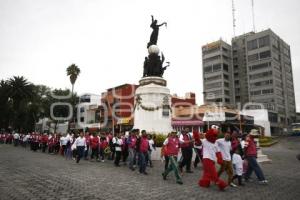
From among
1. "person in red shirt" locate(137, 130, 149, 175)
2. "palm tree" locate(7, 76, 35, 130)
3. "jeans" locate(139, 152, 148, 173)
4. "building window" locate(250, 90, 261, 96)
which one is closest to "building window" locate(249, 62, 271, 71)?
"building window" locate(250, 90, 261, 96)

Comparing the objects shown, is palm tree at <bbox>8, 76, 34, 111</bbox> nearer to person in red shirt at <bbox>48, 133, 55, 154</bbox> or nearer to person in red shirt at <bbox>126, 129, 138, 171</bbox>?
person in red shirt at <bbox>48, 133, 55, 154</bbox>

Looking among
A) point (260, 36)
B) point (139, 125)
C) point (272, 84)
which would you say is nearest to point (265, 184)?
point (139, 125)

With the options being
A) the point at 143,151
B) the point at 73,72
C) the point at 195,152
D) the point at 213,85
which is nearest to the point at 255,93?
the point at 213,85

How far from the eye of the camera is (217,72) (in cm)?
8800

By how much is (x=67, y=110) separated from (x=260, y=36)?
2397 inches

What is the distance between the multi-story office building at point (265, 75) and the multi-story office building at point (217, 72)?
18.7 inches

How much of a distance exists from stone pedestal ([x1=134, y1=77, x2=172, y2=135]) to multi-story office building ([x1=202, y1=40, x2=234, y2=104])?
68093 mm

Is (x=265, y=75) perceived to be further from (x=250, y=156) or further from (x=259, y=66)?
(x=250, y=156)

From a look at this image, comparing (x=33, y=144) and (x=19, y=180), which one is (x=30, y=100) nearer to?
(x=33, y=144)

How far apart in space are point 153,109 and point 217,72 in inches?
2850

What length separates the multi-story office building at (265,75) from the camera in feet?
258

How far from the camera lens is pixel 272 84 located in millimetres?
78250

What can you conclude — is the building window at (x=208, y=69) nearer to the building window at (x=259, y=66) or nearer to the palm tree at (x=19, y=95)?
the building window at (x=259, y=66)

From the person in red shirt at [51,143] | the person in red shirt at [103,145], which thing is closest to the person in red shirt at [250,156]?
the person in red shirt at [103,145]
